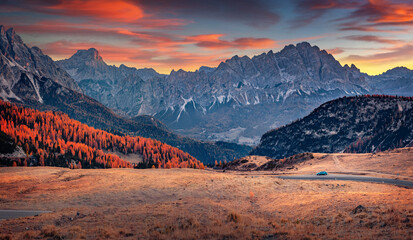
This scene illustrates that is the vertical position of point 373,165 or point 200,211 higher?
point 200,211

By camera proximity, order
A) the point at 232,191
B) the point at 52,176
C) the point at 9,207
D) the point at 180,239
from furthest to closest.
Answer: the point at 52,176
the point at 232,191
the point at 9,207
the point at 180,239

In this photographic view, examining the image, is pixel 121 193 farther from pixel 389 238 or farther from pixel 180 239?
pixel 389 238

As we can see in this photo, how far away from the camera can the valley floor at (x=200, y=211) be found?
2772 cm

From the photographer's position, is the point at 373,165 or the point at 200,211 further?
the point at 373,165

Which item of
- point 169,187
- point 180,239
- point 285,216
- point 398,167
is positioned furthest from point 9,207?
point 398,167

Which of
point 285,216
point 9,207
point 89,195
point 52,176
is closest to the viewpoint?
point 285,216

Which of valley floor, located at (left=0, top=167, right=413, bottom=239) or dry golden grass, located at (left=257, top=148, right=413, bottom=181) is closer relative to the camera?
valley floor, located at (left=0, top=167, right=413, bottom=239)

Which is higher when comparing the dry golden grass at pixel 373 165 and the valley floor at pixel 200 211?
the valley floor at pixel 200 211

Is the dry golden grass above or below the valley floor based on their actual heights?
below

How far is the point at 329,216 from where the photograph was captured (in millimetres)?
33156

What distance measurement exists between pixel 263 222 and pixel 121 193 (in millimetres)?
31373

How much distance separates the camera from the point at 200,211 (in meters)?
39.2

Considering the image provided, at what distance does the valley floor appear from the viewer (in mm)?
27719

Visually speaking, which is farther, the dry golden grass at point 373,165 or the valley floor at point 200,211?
the dry golden grass at point 373,165
